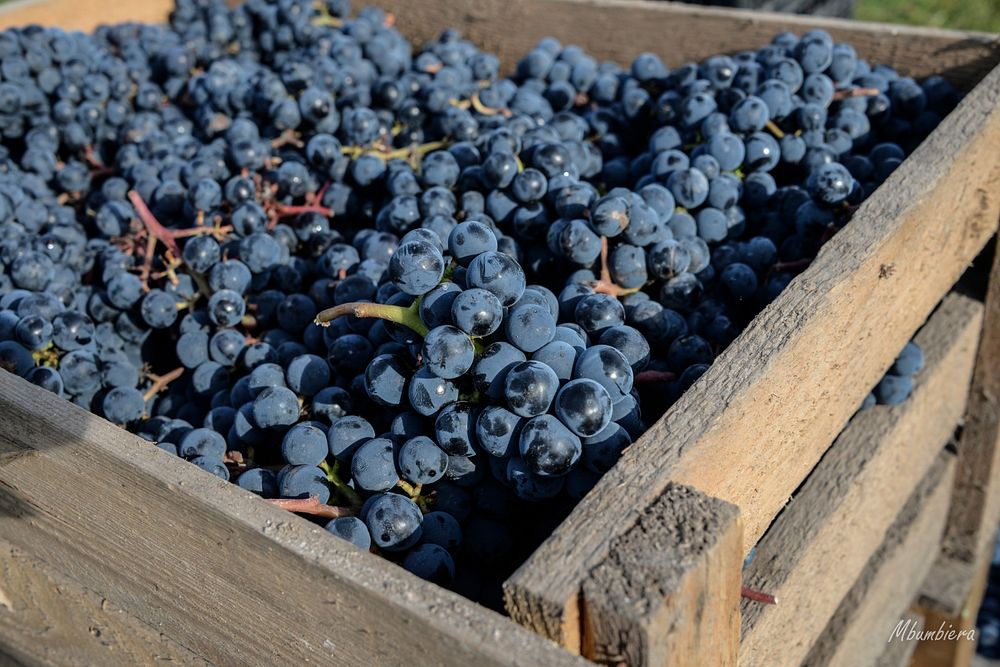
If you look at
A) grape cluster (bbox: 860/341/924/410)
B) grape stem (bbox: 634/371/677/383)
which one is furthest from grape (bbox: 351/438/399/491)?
grape cluster (bbox: 860/341/924/410)

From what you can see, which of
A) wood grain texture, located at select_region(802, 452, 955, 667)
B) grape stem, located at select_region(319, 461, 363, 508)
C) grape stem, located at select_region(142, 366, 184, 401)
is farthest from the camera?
wood grain texture, located at select_region(802, 452, 955, 667)

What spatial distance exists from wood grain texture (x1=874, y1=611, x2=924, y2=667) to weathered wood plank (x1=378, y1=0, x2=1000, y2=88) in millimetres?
1095

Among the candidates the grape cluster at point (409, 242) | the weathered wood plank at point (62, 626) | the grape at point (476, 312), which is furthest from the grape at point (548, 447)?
the weathered wood plank at point (62, 626)

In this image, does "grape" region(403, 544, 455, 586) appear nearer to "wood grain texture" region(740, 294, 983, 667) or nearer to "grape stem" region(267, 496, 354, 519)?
"grape stem" region(267, 496, 354, 519)

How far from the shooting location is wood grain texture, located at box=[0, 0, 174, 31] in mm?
2223

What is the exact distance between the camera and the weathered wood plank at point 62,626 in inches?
39.0

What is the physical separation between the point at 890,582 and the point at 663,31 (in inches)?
47.8

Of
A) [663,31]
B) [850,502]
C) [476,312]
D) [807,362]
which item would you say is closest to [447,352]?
[476,312]

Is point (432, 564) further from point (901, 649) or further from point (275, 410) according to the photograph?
point (901, 649)

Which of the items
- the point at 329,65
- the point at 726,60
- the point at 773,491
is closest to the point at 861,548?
the point at 773,491

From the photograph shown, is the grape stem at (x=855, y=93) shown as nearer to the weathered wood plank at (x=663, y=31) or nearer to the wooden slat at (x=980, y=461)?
the weathered wood plank at (x=663, y=31)

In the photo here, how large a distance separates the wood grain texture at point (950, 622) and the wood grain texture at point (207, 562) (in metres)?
1.53

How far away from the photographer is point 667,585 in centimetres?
67

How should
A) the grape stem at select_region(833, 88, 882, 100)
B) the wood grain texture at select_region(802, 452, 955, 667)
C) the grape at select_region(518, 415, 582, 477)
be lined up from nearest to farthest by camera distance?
the grape at select_region(518, 415, 582, 477) → the wood grain texture at select_region(802, 452, 955, 667) → the grape stem at select_region(833, 88, 882, 100)
